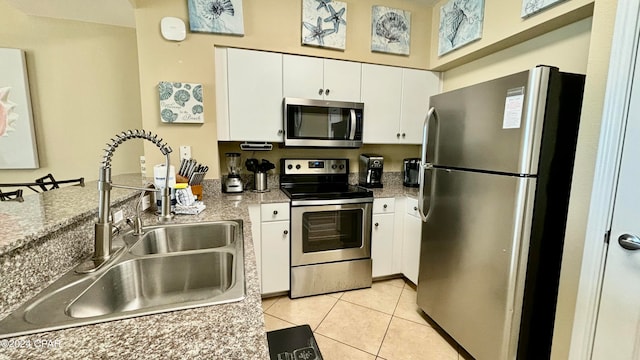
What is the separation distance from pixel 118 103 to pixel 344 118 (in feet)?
7.28

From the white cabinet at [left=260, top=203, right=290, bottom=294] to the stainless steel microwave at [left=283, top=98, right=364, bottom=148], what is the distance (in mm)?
573

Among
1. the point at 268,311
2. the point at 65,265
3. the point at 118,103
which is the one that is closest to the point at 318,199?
the point at 268,311

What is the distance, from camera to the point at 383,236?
245 centimetres

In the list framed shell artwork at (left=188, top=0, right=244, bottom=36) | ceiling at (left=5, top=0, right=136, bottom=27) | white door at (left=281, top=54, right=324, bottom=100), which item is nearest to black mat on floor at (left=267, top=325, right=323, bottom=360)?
white door at (left=281, top=54, right=324, bottom=100)

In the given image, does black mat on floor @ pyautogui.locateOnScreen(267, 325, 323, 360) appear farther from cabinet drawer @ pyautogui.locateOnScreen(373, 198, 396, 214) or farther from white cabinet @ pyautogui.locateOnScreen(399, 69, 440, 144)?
white cabinet @ pyautogui.locateOnScreen(399, 69, 440, 144)

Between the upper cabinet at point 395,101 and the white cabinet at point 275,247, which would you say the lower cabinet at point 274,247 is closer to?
the white cabinet at point 275,247

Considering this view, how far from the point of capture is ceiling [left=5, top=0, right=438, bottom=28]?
2.11 meters

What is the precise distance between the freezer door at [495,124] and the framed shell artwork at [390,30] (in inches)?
39.6

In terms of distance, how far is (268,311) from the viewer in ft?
6.91

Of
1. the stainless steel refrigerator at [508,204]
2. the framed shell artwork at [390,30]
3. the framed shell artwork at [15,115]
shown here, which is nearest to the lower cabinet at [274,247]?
the stainless steel refrigerator at [508,204]

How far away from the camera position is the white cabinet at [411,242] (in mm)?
2311

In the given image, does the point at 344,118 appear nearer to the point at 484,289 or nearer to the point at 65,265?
the point at 484,289

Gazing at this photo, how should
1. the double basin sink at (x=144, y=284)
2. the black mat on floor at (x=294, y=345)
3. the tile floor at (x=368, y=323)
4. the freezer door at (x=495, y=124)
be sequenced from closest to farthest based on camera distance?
the double basin sink at (x=144, y=284) < the black mat on floor at (x=294, y=345) < the freezer door at (x=495, y=124) < the tile floor at (x=368, y=323)

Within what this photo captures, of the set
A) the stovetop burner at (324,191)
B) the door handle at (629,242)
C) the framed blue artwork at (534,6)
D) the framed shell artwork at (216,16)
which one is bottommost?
the stovetop burner at (324,191)
